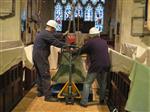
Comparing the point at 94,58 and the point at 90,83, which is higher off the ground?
the point at 94,58

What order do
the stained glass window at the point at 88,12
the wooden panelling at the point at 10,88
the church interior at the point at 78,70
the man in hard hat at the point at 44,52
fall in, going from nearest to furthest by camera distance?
the church interior at the point at 78,70 < the wooden panelling at the point at 10,88 < the man in hard hat at the point at 44,52 < the stained glass window at the point at 88,12

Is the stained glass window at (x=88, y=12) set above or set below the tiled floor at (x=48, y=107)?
above

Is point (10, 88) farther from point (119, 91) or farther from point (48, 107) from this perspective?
point (119, 91)

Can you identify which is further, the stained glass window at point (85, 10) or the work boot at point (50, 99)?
the stained glass window at point (85, 10)

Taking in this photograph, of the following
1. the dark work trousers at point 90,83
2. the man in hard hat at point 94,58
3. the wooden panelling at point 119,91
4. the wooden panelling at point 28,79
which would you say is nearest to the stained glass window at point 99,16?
the wooden panelling at point 28,79

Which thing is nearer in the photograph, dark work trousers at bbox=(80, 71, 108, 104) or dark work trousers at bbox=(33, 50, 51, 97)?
dark work trousers at bbox=(80, 71, 108, 104)

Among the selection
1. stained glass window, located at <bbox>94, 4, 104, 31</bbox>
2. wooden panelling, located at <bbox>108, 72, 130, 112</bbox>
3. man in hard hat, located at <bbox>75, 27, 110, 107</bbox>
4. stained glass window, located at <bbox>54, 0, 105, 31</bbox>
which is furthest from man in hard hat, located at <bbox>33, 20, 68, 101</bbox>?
stained glass window, located at <bbox>94, 4, 104, 31</bbox>

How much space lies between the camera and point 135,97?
3.55 m

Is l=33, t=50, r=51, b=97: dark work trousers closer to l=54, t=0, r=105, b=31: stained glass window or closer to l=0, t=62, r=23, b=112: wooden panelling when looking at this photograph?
l=0, t=62, r=23, b=112: wooden panelling

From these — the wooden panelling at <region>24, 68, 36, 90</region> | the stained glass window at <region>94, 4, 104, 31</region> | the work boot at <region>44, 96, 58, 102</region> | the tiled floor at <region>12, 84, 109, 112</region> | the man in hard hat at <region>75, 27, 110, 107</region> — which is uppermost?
the stained glass window at <region>94, 4, 104, 31</region>

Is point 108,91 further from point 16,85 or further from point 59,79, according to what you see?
point 16,85

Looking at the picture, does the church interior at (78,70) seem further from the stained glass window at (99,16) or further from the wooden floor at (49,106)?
the stained glass window at (99,16)

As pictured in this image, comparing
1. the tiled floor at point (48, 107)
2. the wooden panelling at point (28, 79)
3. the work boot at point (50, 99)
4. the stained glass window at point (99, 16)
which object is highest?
the stained glass window at point (99, 16)

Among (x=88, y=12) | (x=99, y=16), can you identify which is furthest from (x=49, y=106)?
(x=88, y=12)
